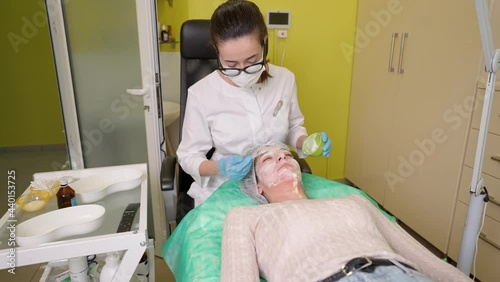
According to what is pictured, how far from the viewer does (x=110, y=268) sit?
1.08 m

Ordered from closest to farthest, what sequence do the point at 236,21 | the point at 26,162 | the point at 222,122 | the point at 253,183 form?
the point at 236,21 < the point at 253,183 < the point at 222,122 < the point at 26,162

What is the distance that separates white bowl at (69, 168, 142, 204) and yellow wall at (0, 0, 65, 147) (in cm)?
291

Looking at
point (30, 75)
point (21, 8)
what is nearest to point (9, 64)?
point (30, 75)

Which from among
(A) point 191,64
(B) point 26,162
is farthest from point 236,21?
(B) point 26,162

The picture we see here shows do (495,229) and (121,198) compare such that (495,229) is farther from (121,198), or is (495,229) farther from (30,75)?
→ (30,75)

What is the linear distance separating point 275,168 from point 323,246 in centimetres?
38

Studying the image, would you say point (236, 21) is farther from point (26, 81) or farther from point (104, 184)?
point (26, 81)

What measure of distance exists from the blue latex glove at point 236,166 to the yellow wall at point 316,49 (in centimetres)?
136

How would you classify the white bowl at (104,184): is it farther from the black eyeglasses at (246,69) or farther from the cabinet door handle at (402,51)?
the cabinet door handle at (402,51)

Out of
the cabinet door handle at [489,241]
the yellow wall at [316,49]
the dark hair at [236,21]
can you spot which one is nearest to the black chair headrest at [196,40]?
the dark hair at [236,21]

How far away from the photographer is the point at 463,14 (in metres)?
1.69

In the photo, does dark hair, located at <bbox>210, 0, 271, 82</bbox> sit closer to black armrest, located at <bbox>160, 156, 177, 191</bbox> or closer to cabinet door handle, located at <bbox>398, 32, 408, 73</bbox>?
black armrest, located at <bbox>160, 156, 177, 191</bbox>

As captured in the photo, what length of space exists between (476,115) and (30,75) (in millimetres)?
3985

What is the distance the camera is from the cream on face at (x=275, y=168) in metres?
1.22
